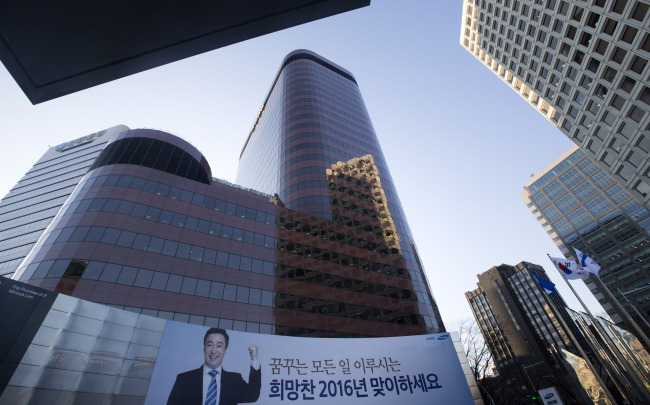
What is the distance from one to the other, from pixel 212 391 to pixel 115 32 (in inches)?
776

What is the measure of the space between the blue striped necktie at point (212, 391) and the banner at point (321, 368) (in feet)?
1.50

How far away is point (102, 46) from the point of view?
2396mm

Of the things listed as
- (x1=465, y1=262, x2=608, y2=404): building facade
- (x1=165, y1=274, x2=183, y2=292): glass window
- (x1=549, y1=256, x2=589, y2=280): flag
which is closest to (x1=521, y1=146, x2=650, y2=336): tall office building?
(x1=465, y1=262, x2=608, y2=404): building facade

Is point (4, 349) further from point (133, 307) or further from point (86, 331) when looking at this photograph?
point (133, 307)

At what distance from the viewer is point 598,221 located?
8938 centimetres

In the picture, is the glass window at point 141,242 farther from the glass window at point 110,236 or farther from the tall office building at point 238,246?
the glass window at point 110,236

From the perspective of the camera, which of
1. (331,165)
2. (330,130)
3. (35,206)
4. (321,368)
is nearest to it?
(321,368)

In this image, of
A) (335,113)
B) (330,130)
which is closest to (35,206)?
(330,130)

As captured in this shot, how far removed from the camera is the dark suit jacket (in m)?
16.8

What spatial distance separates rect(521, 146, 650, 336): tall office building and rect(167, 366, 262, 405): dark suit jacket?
8809cm

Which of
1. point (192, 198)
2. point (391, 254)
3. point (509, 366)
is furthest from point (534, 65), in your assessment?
point (509, 366)

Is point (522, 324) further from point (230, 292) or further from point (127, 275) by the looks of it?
point (127, 275)

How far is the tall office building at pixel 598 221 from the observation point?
7919 centimetres

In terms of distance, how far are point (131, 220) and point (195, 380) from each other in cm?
2307
